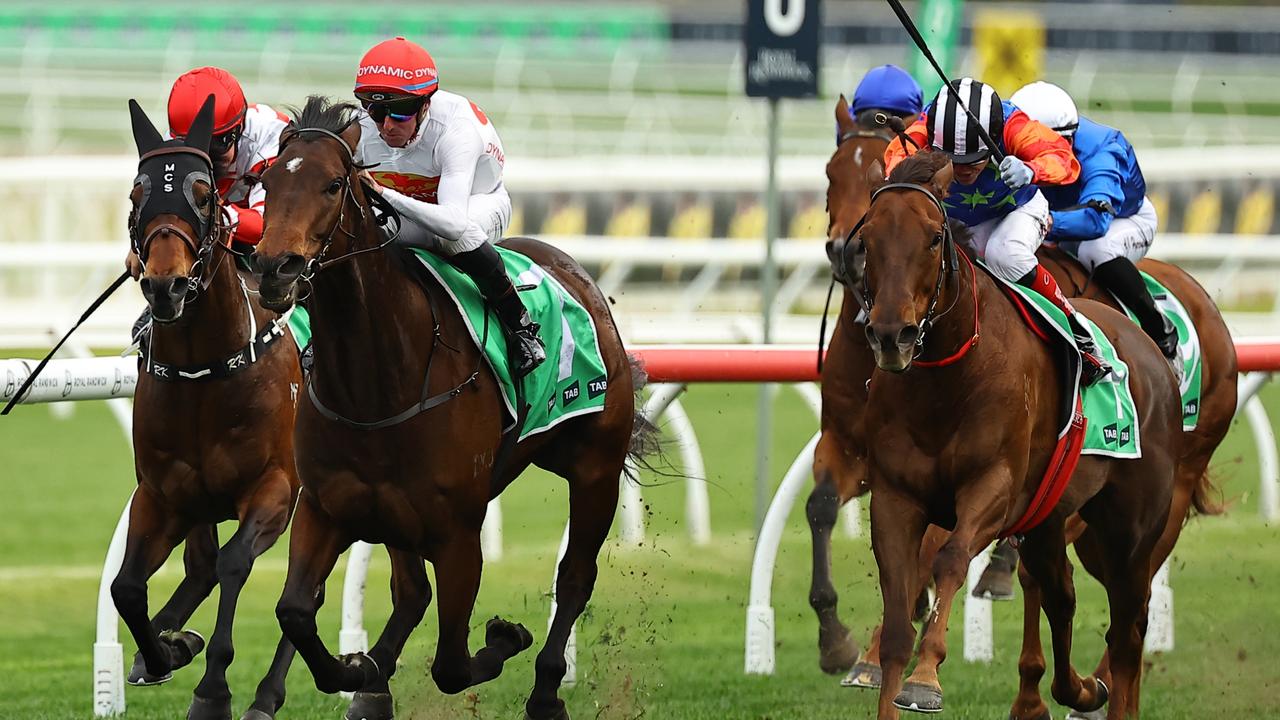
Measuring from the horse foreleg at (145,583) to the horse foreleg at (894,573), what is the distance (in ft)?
6.17

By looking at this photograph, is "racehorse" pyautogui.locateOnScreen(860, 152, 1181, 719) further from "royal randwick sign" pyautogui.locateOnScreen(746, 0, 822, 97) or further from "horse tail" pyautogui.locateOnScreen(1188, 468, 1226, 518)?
"royal randwick sign" pyautogui.locateOnScreen(746, 0, 822, 97)

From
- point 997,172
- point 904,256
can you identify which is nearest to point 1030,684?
point 997,172

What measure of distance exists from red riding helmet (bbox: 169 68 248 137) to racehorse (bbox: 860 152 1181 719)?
1.87 m

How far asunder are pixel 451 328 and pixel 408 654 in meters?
2.52

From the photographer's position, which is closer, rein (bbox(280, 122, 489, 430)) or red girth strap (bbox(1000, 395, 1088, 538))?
rein (bbox(280, 122, 489, 430))

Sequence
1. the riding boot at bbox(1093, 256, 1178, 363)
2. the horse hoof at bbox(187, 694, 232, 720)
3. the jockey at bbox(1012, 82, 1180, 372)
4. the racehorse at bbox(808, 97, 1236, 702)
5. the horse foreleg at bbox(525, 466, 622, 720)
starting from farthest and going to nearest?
1. the riding boot at bbox(1093, 256, 1178, 363)
2. the jockey at bbox(1012, 82, 1180, 372)
3. the racehorse at bbox(808, 97, 1236, 702)
4. the horse foreleg at bbox(525, 466, 622, 720)
5. the horse hoof at bbox(187, 694, 232, 720)

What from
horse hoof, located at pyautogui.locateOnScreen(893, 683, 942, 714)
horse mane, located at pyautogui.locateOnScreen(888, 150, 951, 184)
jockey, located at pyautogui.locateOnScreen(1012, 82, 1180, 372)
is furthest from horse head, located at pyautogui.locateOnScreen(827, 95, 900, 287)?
horse hoof, located at pyautogui.locateOnScreen(893, 683, 942, 714)

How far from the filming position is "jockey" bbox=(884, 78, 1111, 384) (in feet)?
17.5

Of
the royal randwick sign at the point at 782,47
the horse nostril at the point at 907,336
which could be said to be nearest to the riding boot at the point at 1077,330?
the horse nostril at the point at 907,336

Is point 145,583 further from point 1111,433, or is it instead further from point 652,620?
point 652,620

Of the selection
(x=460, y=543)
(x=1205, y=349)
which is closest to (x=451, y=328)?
(x=460, y=543)

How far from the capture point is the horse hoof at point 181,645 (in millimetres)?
5348

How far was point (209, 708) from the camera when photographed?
16.1 feet

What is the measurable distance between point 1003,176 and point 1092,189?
1.29 m
